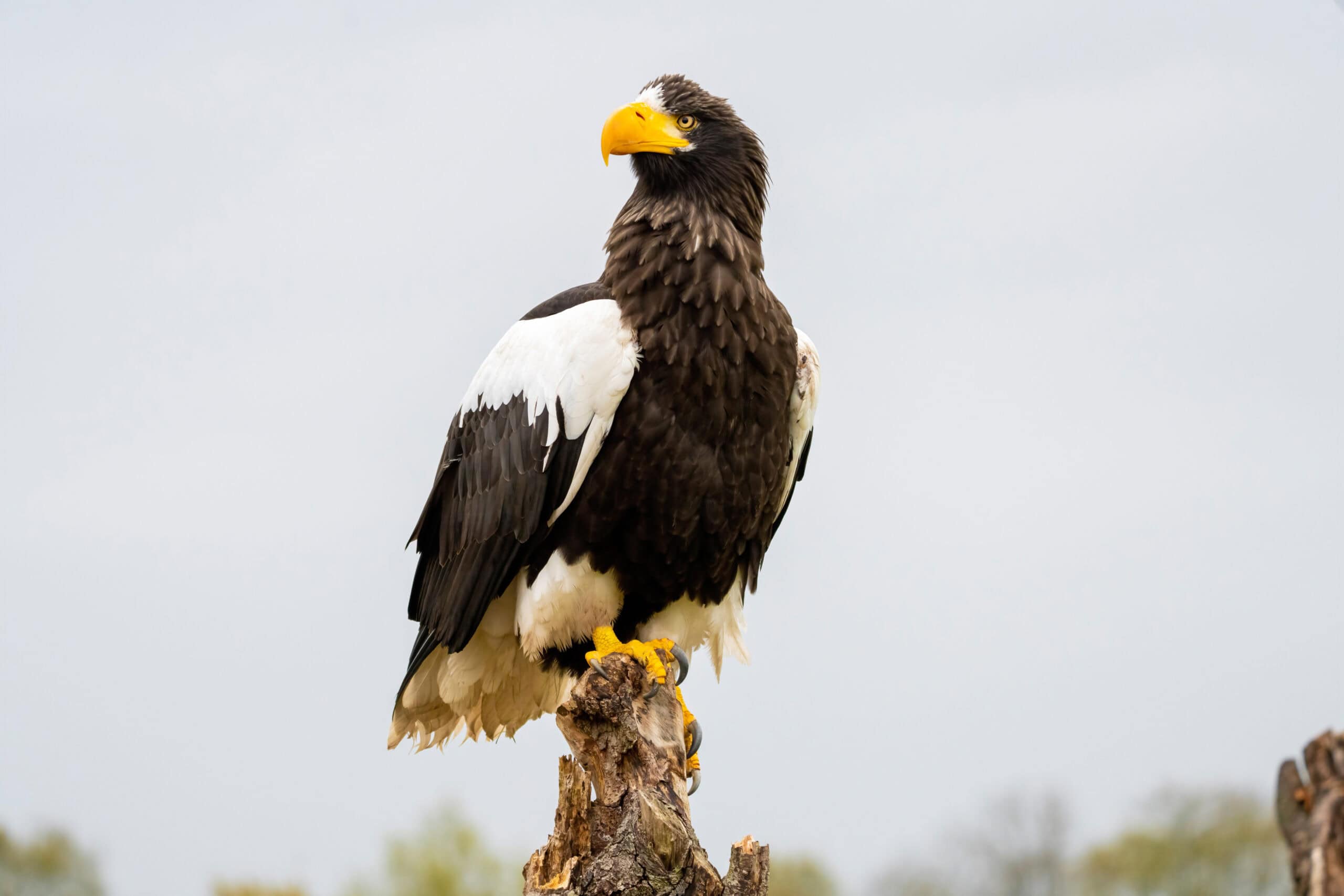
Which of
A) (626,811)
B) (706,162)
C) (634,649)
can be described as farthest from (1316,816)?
(706,162)

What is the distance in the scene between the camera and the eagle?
3.84 meters

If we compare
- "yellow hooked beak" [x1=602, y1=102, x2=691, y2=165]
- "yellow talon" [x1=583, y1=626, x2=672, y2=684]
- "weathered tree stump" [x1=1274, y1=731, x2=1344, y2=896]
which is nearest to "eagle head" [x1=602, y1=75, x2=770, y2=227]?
"yellow hooked beak" [x1=602, y1=102, x2=691, y2=165]

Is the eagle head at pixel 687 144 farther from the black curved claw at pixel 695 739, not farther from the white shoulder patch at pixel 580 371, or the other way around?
the black curved claw at pixel 695 739

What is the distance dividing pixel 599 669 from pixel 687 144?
1.76 m

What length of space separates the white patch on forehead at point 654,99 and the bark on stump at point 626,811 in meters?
1.83

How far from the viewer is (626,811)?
3.56 m

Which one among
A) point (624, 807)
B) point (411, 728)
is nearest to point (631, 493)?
point (624, 807)

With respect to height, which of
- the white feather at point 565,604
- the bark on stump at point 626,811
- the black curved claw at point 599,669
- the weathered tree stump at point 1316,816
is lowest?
the weathered tree stump at point 1316,816

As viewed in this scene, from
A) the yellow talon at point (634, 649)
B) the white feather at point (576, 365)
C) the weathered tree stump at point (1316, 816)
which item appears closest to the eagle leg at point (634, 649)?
the yellow talon at point (634, 649)

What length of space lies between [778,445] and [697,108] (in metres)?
1.18

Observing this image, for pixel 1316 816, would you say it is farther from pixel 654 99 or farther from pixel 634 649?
pixel 654 99

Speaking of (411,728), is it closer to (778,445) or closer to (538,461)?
(538,461)

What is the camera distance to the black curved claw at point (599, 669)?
3705mm

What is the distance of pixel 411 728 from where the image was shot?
4.74 meters
